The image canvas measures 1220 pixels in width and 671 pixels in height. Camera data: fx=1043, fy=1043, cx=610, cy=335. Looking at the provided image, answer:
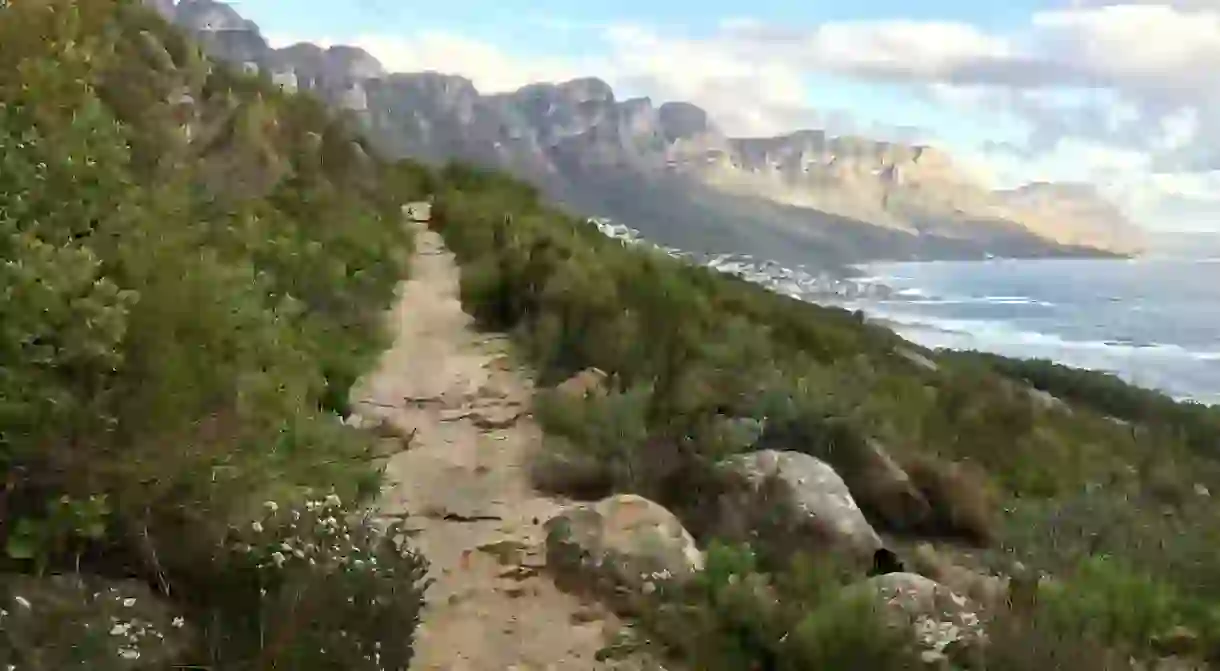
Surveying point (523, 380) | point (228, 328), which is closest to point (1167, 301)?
point (523, 380)

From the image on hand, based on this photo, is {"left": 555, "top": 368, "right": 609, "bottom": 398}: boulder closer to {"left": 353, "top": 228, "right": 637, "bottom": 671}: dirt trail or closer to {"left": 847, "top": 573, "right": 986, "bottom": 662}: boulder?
{"left": 353, "top": 228, "right": 637, "bottom": 671}: dirt trail

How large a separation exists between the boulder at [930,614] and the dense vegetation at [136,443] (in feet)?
7.19

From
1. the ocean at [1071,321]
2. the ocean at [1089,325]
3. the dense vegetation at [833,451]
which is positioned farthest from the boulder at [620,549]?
the ocean at [1089,325]

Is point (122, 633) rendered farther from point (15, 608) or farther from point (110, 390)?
point (110, 390)

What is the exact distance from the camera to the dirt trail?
5.12m

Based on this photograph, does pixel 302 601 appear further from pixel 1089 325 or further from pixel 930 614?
pixel 1089 325

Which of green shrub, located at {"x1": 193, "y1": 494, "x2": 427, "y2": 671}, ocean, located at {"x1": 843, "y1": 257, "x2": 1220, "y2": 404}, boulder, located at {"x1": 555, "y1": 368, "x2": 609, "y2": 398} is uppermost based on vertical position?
green shrub, located at {"x1": 193, "y1": 494, "x2": 427, "y2": 671}

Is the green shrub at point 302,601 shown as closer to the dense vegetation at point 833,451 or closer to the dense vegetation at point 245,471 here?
the dense vegetation at point 245,471

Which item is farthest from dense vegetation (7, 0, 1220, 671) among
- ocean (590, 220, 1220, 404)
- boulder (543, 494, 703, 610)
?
ocean (590, 220, 1220, 404)

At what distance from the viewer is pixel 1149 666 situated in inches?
200

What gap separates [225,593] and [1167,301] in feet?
346

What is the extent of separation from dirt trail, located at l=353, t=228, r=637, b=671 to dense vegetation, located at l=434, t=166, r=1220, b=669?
433 mm

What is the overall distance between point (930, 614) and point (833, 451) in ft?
11.8

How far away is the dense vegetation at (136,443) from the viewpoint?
3482 millimetres
